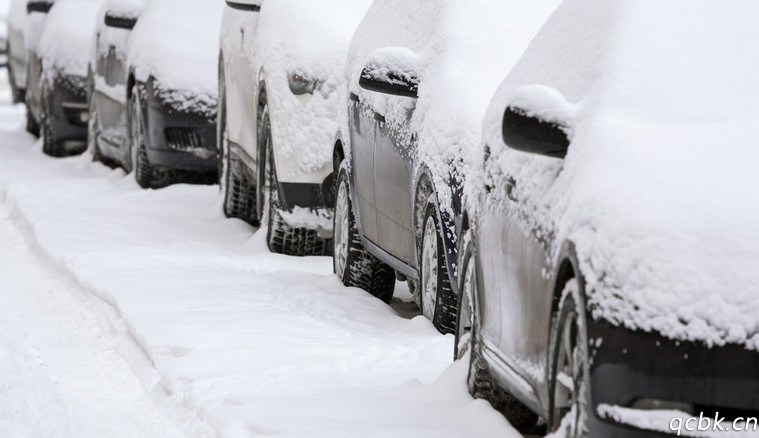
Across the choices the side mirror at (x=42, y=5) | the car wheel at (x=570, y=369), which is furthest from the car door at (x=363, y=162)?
the side mirror at (x=42, y=5)

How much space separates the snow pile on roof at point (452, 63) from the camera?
6.58 metres

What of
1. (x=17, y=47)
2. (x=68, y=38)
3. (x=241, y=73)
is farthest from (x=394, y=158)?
(x=17, y=47)

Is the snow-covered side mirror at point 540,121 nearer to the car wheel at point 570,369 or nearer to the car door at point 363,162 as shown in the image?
the car wheel at point 570,369

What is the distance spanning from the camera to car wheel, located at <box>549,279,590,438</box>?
397 cm

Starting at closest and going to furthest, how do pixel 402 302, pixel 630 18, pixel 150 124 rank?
1. pixel 630 18
2. pixel 402 302
3. pixel 150 124

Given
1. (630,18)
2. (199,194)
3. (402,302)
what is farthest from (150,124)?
(630,18)

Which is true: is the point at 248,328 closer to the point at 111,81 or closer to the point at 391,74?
the point at 391,74

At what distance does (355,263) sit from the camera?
27.7ft

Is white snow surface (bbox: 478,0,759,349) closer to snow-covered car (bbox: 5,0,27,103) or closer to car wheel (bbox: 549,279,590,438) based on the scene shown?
car wheel (bbox: 549,279,590,438)

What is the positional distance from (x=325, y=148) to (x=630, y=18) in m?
4.93

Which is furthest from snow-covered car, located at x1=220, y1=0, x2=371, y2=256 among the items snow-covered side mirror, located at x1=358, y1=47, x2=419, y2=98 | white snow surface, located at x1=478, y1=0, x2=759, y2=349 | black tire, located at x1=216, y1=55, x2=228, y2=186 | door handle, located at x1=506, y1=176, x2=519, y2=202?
door handle, located at x1=506, y1=176, x2=519, y2=202

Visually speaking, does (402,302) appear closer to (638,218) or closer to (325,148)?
(325,148)

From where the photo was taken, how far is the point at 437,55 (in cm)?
705

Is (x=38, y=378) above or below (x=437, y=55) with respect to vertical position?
below
